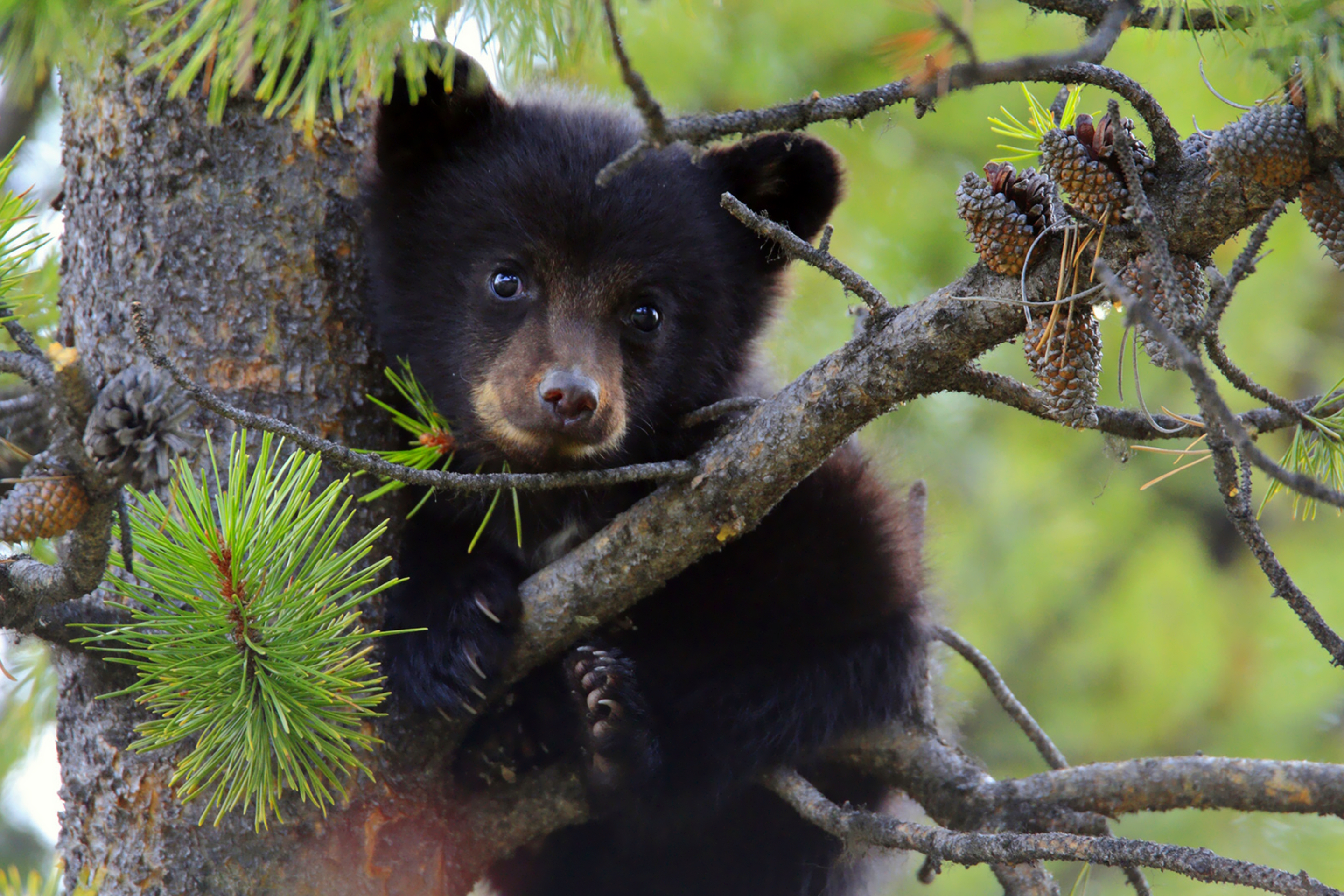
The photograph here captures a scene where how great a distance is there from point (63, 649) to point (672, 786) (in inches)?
53.3


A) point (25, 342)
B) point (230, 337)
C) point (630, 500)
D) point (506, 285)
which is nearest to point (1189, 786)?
point (630, 500)

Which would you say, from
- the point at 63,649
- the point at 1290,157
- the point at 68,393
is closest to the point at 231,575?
the point at 68,393

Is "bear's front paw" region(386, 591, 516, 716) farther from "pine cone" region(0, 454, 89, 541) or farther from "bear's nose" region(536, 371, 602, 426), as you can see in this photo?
"pine cone" region(0, 454, 89, 541)

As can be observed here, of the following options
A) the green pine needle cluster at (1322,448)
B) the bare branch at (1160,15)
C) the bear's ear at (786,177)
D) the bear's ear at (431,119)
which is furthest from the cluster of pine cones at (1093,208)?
the bear's ear at (431,119)

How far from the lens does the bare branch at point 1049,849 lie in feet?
4.83

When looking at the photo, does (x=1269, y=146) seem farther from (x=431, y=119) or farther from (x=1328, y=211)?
(x=431, y=119)

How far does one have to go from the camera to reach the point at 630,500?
279 cm

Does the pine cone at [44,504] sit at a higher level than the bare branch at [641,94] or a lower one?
lower

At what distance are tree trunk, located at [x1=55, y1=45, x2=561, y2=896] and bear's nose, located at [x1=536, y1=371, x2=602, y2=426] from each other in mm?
478

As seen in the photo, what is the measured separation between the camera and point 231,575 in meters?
1.61

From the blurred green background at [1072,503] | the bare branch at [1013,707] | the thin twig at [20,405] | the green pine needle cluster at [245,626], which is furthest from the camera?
the blurred green background at [1072,503]

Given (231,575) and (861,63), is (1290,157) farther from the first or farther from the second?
(861,63)

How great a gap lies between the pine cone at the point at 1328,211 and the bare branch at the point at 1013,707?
1.36 m

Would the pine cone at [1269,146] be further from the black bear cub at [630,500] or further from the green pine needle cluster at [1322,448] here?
the black bear cub at [630,500]
